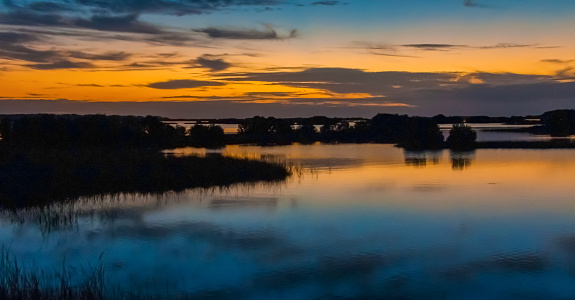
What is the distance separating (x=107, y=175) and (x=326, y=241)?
11400mm

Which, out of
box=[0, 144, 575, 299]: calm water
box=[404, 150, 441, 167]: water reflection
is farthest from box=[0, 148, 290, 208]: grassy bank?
box=[404, 150, 441, 167]: water reflection

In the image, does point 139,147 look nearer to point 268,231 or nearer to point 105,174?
point 105,174

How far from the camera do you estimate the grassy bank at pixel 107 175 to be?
17531 millimetres

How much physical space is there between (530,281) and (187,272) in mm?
5693

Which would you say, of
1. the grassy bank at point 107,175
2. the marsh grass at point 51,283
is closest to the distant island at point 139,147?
the grassy bank at point 107,175

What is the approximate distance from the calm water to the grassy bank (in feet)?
4.70

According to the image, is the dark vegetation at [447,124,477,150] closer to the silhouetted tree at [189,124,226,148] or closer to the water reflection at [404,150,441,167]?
the water reflection at [404,150,441,167]

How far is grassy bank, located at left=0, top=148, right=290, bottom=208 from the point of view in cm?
1753

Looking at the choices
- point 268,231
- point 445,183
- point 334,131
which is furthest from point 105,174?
point 334,131

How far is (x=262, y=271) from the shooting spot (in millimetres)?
9625

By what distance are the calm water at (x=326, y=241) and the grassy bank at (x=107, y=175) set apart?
143 cm

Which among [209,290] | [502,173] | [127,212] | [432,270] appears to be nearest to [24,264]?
[209,290]

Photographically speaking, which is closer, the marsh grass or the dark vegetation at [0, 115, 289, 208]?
the marsh grass

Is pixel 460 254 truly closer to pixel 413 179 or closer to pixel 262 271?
pixel 262 271
